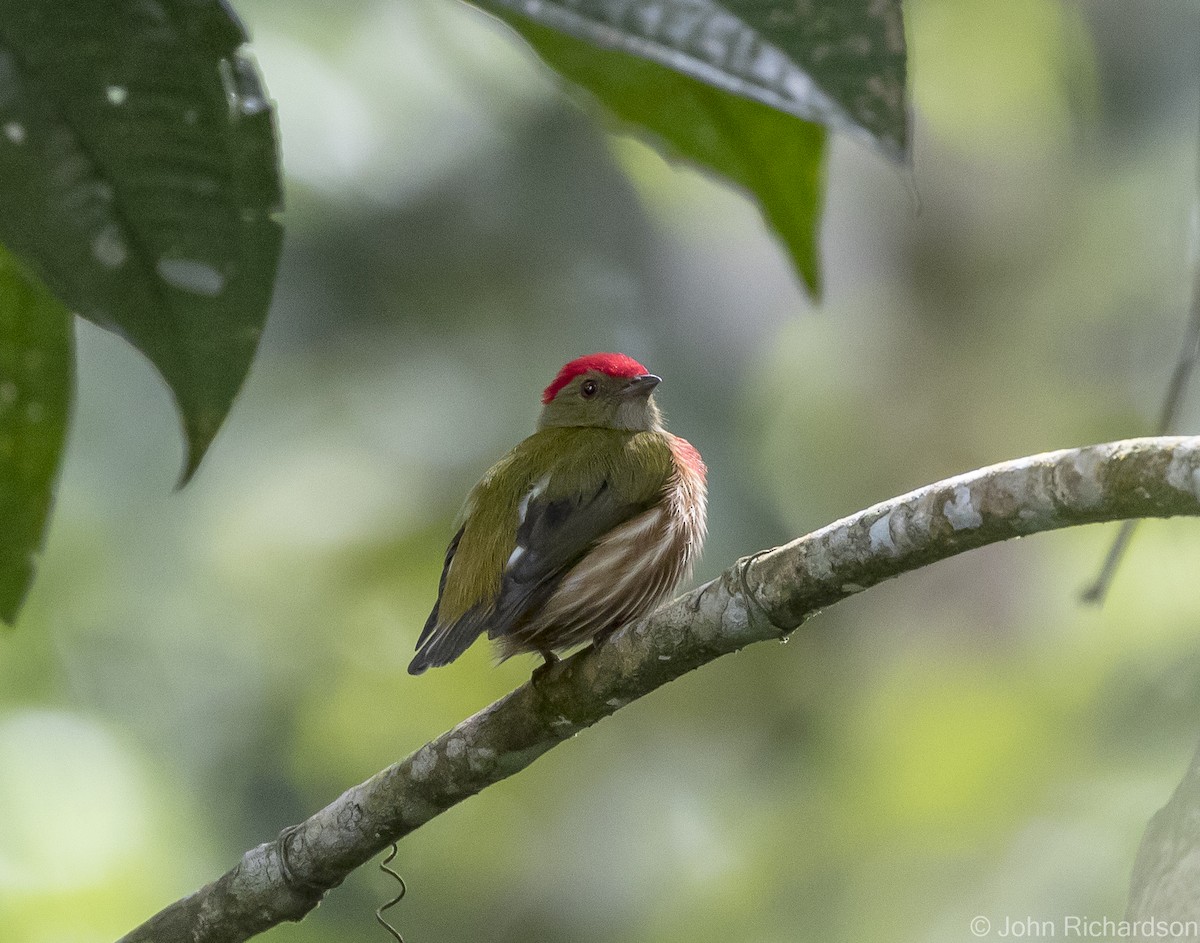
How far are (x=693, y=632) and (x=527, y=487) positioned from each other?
131 centimetres

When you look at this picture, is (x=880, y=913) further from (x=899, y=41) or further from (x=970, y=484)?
(x=899, y=41)

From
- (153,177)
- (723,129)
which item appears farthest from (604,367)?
(153,177)

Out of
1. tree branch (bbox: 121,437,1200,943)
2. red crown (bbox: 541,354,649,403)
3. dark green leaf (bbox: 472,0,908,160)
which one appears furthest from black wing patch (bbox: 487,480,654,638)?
dark green leaf (bbox: 472,0,908,160)

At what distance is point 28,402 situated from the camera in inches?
56.1

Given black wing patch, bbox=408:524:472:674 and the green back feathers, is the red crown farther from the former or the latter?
black wing patch, bbox=408:524:472:674

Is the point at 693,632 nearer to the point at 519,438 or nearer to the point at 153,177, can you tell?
the point at 153,177

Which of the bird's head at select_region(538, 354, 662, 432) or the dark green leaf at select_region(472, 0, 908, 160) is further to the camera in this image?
the bird's head at select_region(538, 354, 662, 432)

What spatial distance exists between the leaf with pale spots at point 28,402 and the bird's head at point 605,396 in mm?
2556

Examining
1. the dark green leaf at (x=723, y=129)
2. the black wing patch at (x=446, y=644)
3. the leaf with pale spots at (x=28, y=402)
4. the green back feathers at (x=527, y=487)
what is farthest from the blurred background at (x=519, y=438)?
the leaf with pale spots at (x=28, y=402)

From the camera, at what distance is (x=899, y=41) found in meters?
1.07

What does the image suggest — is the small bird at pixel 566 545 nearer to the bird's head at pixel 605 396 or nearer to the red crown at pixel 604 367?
the bird's head at pixel 605 396

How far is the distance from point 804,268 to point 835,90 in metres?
0.24

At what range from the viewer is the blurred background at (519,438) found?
19.2 feet

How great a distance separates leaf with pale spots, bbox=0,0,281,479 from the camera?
46.2 inches
